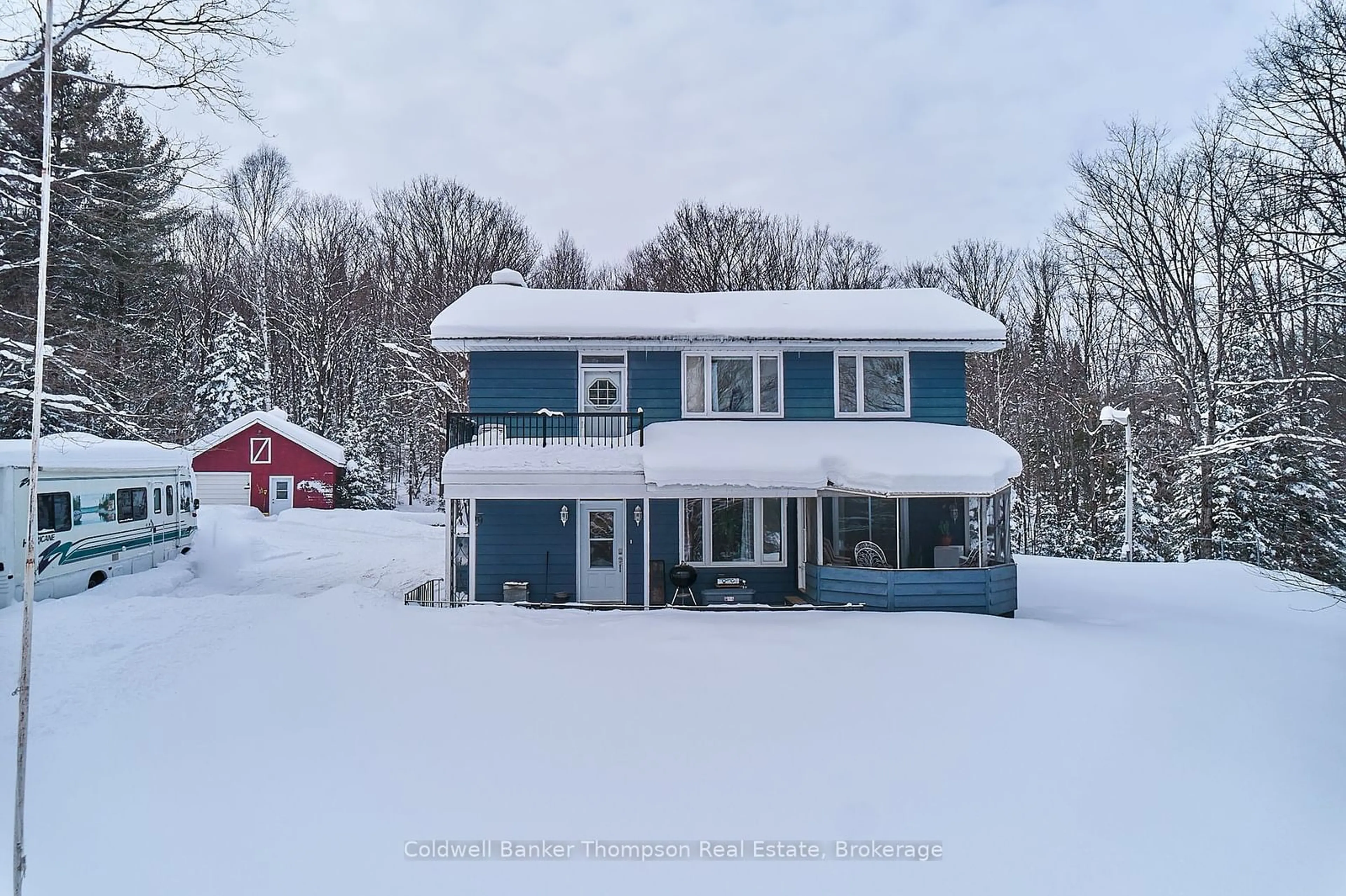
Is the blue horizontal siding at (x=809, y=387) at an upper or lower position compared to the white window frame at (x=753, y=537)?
upper

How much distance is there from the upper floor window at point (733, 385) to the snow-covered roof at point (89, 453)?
10.6 metres

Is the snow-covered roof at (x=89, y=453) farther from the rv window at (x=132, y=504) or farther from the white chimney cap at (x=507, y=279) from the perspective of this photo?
the white chimney cap at (x=507, y=279)

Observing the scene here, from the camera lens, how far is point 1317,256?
35.4 ft

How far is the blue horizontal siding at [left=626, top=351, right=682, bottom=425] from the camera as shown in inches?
532

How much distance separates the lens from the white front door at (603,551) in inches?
514

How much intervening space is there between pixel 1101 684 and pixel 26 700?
10.4 metres

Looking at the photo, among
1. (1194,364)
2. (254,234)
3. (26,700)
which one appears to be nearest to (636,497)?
(26,700)

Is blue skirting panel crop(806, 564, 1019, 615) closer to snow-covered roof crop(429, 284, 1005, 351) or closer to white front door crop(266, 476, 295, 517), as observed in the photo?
snow-covered roof crop(429, 284, 1005, 351)

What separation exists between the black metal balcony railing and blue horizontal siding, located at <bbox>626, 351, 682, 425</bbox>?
0.47 m

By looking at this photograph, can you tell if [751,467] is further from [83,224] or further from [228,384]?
[228,384]

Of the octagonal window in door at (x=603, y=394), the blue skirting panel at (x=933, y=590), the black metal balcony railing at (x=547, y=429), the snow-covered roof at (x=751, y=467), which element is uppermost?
the octagonal window in door at (x=603, y=394)

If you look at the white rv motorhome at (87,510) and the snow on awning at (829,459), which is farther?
the snow on awning at (829,459)

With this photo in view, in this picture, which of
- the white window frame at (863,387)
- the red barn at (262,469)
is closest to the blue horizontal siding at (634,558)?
the white window frame at (863,387)

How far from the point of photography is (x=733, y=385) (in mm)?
13781
